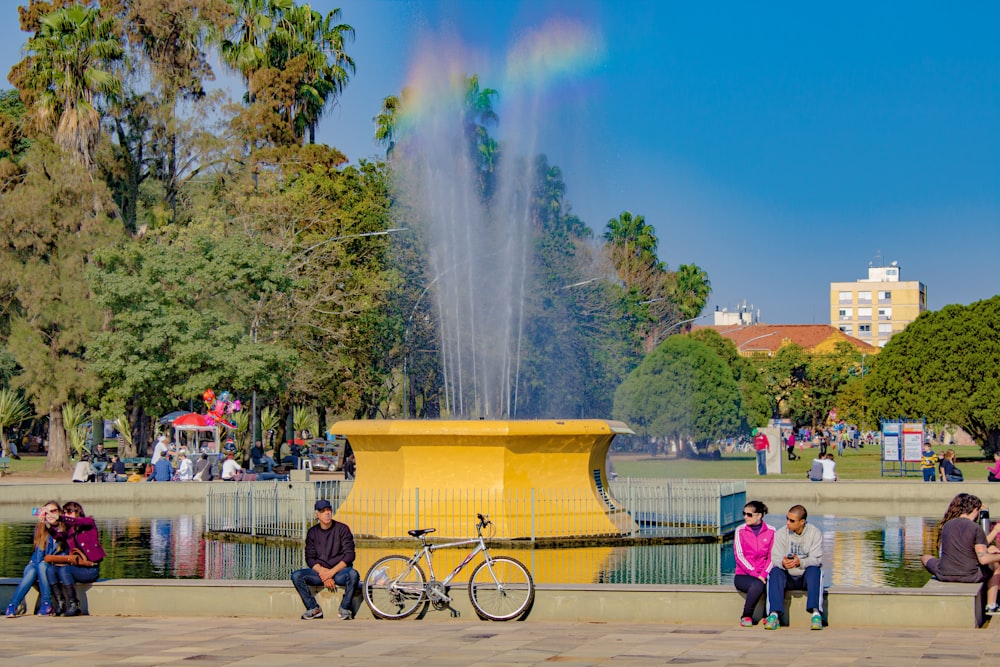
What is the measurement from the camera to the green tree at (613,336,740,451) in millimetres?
72625

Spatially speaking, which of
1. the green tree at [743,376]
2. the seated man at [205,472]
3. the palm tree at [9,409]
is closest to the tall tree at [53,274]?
the palm tree at [9,409]

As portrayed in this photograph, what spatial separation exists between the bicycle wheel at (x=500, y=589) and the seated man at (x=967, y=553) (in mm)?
4414

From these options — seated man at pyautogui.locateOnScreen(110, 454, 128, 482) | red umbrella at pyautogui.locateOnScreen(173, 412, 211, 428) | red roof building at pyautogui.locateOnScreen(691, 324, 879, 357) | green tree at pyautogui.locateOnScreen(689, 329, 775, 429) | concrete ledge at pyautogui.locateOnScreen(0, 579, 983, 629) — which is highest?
red roof building at pyautogui.locateOnScreen(691, 324, 879, 357)

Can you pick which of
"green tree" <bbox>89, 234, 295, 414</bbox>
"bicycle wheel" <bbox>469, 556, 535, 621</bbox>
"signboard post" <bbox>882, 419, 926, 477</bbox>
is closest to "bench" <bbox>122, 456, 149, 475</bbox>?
"green tree" <bbox>89, 234, 295, 414</bbox>

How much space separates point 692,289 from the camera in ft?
337

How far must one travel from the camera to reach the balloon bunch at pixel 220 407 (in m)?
44.8

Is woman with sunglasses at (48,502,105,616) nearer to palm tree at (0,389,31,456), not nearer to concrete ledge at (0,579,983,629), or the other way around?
concrete ledge at (0,579,983,629)

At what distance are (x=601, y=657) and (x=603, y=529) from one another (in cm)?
1087

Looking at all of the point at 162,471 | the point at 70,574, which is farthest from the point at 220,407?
the point at 70,574

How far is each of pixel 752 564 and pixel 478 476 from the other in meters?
8.59

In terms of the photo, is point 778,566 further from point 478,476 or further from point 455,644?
point 478,476

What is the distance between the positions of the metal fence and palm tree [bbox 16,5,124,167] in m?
29.4

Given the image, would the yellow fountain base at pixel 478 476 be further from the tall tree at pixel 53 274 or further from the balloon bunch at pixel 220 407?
the tall tree at pixel 53 274

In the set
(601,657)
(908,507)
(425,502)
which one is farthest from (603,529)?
(908,507)
